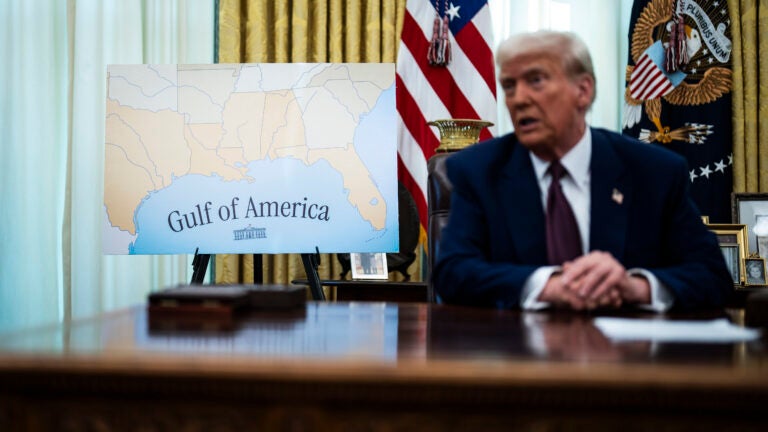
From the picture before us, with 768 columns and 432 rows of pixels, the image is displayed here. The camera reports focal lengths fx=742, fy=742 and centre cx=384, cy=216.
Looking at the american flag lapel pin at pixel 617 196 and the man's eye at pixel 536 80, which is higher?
the man's eye at pixel 536 80

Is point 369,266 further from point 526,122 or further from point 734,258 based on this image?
point 526,122

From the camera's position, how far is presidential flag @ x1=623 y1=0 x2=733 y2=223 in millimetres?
3812

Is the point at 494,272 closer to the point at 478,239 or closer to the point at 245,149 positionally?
the point at 478,239

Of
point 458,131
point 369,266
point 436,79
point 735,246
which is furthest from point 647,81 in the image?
point 369,266

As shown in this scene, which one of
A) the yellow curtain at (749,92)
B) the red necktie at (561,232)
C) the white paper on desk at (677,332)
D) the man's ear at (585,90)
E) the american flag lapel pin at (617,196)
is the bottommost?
the white paper on desk at (677,332)

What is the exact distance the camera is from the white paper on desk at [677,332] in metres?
1.02

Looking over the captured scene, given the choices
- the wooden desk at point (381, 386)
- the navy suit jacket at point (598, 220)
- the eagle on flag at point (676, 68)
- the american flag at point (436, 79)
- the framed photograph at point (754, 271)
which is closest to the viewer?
the wooden desk at point (381, 386)

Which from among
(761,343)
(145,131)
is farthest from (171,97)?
(761,343)

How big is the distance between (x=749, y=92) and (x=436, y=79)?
63.9 inches

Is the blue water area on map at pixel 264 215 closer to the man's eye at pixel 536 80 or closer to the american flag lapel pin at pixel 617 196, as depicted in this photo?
the man's eye at pixel 536 80

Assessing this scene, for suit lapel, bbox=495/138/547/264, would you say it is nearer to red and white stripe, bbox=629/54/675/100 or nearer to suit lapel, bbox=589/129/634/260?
suit lapel, bbox=589/129/634/260

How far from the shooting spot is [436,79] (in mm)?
3922

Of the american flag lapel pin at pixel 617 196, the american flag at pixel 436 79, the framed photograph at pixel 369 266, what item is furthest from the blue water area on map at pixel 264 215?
the american flag lapel pin at pixel 617 196

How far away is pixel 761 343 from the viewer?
3.30 feet
